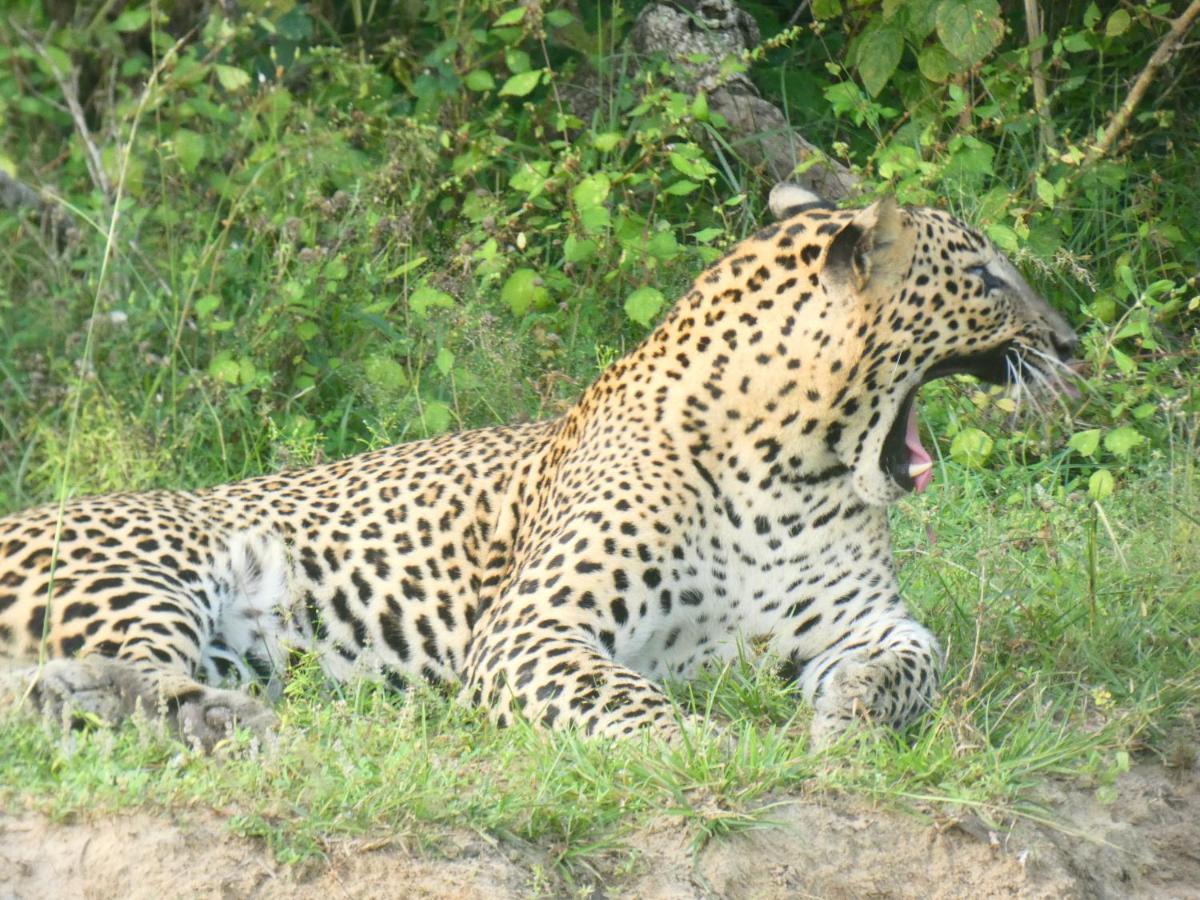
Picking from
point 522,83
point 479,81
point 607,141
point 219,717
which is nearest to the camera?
point 219,717

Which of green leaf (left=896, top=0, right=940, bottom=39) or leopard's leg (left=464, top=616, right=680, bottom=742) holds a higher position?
Answer: green leaf (left=896, top=0, right=940, bottom=39)

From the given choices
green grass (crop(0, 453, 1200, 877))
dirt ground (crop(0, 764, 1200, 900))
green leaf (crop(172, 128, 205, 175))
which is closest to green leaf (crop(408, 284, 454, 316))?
green leaf (crop(172, 128, 205, 175))

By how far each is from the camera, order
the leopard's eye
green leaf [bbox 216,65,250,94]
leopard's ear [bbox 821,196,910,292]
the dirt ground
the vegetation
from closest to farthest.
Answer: the dirt ground → leopard's ear [bbox 821,196,910,292] → the leopard's eye → the vegetation → green leaf [bbox 216,65,250,94]

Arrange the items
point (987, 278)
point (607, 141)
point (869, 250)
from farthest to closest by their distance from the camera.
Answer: point (607, 141) → point (987, 278) → point (869, 250)

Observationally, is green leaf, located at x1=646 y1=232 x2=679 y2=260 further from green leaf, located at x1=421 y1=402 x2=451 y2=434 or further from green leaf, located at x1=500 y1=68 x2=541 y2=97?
green leaf, located at x1=421 y1=402 x2=451 y2=434

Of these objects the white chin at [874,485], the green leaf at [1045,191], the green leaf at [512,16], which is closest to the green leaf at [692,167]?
the green leaf at [512,16]

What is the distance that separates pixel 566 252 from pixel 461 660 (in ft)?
8.72

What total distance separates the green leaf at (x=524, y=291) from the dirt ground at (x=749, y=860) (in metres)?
3.61

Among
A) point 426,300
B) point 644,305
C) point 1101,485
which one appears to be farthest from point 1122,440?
point 426,300

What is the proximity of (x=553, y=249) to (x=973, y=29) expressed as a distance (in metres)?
2.17

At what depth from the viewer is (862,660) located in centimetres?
540

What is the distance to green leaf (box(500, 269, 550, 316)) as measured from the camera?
26.2 ft

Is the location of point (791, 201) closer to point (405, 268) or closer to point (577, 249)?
point (577, 249)

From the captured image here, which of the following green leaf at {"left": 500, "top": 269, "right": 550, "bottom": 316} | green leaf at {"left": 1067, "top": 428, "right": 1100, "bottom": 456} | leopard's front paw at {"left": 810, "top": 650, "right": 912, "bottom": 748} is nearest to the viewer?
leopard's front paw at {"left": 810, "top": 650, "right": 912, "bottom": 748}
